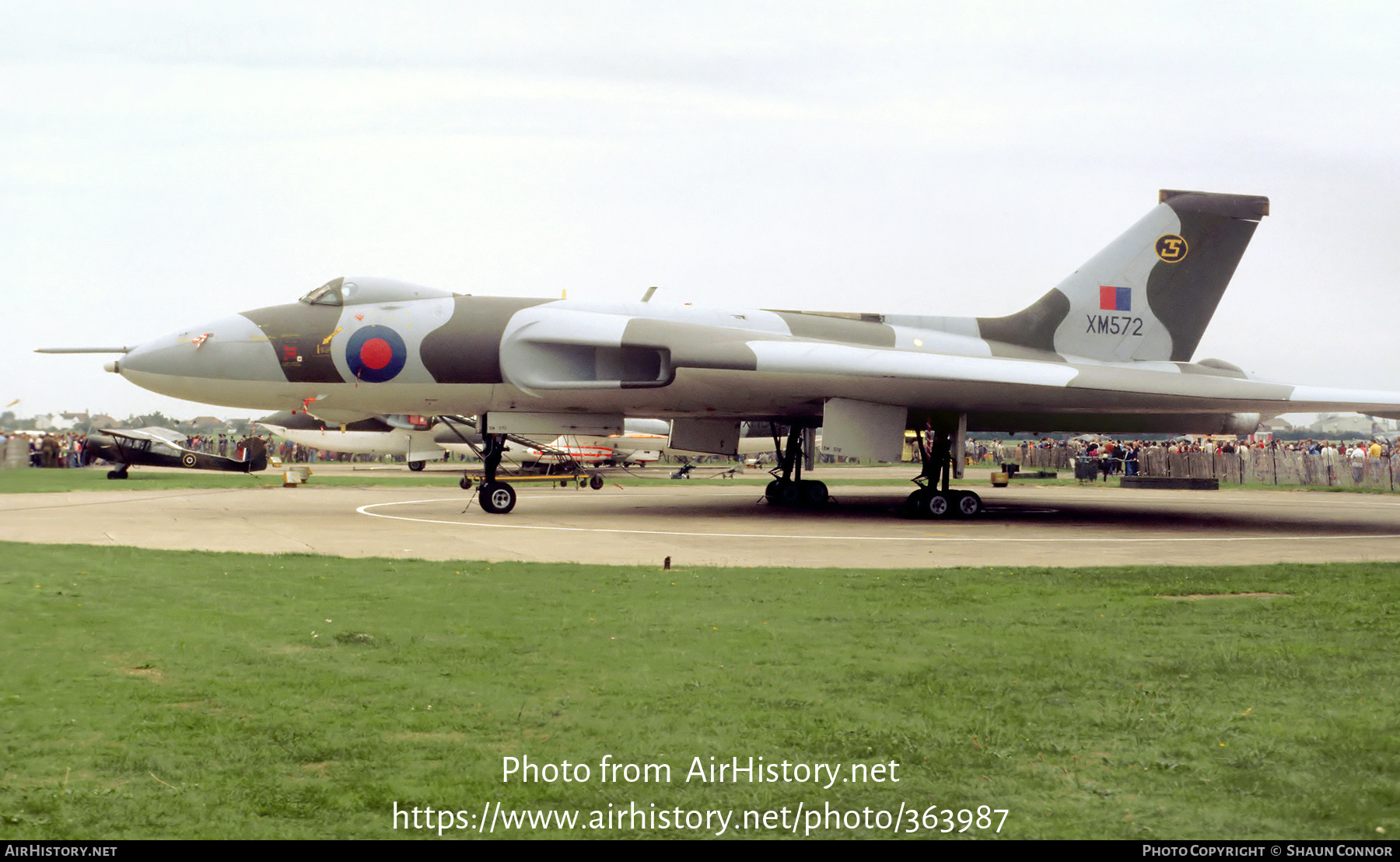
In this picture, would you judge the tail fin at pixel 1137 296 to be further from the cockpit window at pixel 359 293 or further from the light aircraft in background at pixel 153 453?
the light aircraft in background at pixel 153 453

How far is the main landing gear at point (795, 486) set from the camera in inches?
803

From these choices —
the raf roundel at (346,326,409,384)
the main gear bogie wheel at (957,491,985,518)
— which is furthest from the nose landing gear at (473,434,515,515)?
the main gear bogie wheel at (957,491,985,518)

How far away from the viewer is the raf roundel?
53.5 ft

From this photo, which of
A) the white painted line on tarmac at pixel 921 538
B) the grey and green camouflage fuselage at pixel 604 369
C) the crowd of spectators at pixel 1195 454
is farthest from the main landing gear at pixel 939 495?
the crowd of spectators at pixel 1195 454

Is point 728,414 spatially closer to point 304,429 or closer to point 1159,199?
point 1159,199

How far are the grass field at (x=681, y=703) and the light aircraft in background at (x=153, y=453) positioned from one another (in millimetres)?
24344

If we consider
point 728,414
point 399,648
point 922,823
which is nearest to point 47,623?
point 399,648

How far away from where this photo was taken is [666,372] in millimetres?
16453

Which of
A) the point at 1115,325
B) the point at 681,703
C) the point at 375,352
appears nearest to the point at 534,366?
the point at 375,352

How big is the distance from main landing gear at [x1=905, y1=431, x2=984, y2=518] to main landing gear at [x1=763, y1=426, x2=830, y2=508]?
2606mm

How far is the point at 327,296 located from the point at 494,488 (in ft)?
12.7

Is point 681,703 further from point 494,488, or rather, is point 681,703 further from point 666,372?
point 494,488

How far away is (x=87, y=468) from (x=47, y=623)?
3566 cm

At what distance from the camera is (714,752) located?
3.89m
